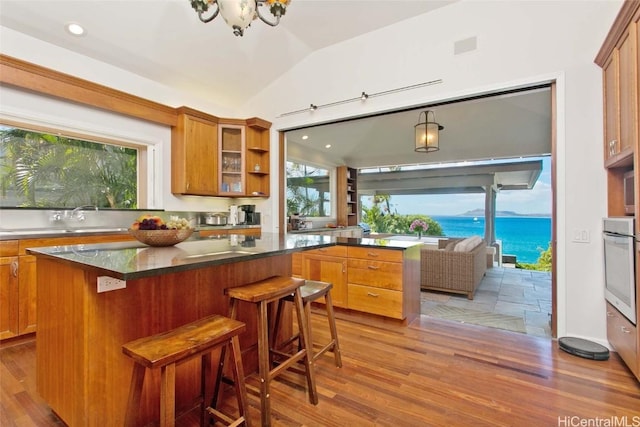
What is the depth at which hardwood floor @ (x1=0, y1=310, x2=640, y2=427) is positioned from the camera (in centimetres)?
168

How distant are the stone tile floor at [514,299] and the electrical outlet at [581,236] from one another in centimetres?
93

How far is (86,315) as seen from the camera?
1.35 meters

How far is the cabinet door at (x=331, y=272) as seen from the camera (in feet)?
11.1

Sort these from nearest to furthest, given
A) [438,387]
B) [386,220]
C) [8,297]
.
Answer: [438,387] < [8,297] < [386,220]

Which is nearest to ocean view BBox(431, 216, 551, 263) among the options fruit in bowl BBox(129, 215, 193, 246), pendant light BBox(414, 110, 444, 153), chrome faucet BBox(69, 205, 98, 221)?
pendant light BBox(414, 110, 444, 153)

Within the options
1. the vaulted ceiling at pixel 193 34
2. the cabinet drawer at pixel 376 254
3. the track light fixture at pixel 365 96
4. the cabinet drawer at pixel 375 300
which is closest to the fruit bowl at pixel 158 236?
the cabinet drawer at pixel 376 254

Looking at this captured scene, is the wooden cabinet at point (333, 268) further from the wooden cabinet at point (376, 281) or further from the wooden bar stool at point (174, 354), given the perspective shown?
the wooden bar stool at point (174, 354)

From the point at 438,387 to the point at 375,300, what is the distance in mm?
1241

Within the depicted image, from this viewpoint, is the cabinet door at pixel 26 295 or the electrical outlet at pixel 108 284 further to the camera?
the cabinet door at pixel 26 295

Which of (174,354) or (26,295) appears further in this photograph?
(26,295)

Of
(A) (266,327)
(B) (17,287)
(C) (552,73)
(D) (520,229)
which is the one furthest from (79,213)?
(D) (520,229)

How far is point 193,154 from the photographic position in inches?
163

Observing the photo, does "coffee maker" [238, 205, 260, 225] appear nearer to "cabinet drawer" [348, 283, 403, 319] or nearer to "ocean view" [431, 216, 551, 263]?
"cabinet drawer" [348, 283, 403, 319]

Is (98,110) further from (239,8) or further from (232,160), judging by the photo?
(239,8)
